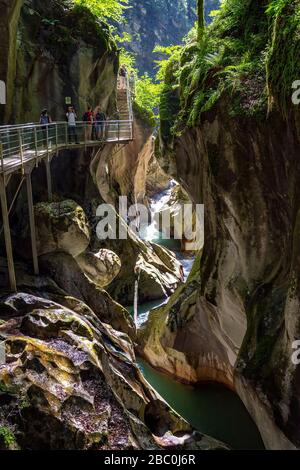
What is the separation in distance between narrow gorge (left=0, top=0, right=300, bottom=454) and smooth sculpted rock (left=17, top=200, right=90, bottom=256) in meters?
0.04

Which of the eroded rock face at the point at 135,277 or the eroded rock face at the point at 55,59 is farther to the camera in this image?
the eroded rock face at the point at 135,277

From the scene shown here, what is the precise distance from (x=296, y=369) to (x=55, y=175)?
1247 cm

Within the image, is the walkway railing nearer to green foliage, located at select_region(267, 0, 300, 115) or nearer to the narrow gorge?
the narrow gorge

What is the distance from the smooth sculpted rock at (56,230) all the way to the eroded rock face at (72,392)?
9.01ft

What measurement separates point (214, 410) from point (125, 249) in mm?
10049

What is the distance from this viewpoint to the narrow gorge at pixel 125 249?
7902mm

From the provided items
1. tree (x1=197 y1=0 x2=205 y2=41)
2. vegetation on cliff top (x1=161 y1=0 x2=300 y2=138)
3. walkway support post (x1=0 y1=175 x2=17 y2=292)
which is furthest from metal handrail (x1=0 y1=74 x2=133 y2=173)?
tree (x1=197 y1=0 x2=205 y2=41)

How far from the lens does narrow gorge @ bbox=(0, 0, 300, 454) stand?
7.90 metres

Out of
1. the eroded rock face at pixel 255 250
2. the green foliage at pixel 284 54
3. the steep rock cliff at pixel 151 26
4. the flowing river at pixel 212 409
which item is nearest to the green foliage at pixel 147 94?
the eroded rock face at pixel 255 250

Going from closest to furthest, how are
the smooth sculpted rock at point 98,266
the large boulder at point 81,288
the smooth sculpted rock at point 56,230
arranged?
the smooth sculpted rock at point 56,230, the large boulder at point 81,288, the smooth sculpted rock at point 98,266

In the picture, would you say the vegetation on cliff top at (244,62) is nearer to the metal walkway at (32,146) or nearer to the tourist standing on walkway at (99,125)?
the metal walkway at (32,146)

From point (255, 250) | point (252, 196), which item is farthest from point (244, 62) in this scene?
point (255, 250)

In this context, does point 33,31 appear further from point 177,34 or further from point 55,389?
point 177,34

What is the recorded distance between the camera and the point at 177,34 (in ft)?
243
